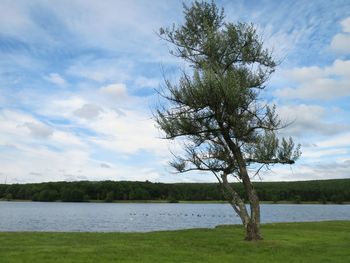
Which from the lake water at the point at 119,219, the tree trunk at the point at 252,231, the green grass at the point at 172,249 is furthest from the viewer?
the lake water at the point at 119,219

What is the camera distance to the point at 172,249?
22.9m

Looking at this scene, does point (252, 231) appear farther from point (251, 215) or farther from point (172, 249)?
point (172, 249)

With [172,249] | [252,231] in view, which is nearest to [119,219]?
[252,231]

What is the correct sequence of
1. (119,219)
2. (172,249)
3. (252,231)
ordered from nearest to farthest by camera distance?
(172,249) < (252,231) < (119,219)

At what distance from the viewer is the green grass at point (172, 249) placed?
65.2ft

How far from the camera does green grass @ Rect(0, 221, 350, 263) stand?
1988 centimetres

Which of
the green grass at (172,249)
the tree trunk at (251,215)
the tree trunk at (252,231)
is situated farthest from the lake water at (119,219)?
the tree trunk at (252,231)

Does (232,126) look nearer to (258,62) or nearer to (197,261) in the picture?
(258,62)

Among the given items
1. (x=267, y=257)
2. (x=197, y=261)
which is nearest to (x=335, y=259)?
(x=267, y=257)

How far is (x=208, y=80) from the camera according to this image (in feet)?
83.3

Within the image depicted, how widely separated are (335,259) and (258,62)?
12.9 m

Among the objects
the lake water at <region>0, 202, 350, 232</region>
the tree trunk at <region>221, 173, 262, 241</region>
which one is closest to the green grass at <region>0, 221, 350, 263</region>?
the tree trunk at <region>221, 173, 262, 241</region>

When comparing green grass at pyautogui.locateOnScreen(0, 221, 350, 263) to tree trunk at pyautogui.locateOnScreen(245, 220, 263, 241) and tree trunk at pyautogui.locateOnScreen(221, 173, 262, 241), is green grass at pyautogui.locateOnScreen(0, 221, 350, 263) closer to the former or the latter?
tree trunk at pyautogui.locateOnScreen(245, 220, 263, 241)

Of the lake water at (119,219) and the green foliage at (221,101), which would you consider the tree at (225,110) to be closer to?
the green foliage at (221,101)
